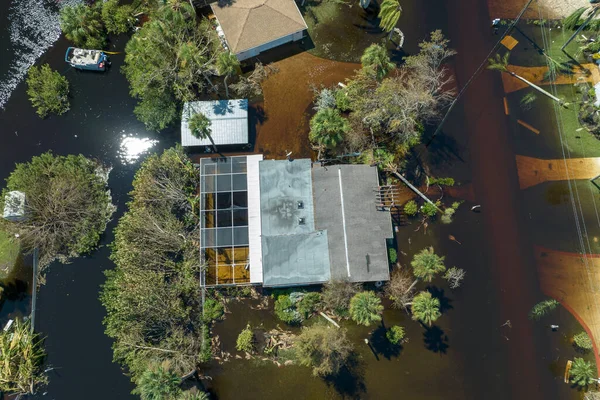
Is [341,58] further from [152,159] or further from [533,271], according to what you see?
[533,271]

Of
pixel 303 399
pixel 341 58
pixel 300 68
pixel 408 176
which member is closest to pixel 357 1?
pixel 341 58

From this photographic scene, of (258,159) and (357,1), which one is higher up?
(357,1)

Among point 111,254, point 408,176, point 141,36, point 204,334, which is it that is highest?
point 141,36

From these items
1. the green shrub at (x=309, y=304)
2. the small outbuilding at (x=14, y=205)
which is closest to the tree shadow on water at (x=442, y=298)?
the green shrub at (x=309, y=304)

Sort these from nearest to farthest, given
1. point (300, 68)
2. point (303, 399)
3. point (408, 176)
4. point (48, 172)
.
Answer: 1. point (303, 399)
2. point (48, 172)
3. point (408, 176)
4. point (300, 68)

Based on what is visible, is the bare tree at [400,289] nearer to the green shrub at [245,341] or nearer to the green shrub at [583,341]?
the green shrub at [245,341]

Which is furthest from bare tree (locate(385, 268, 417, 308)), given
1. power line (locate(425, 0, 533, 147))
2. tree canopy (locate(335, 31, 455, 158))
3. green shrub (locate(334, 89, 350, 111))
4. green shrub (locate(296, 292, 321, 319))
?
green shrub (locate(334, 89, 350, 111))

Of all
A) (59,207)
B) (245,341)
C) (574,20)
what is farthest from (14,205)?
(574,20)
